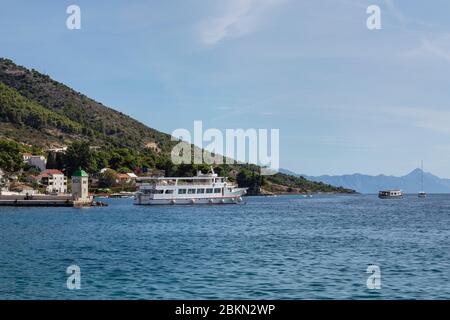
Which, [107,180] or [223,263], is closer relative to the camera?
[223,263]

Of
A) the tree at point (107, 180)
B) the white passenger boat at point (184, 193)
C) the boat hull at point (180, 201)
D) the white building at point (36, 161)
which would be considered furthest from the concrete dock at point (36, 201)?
the tree at point (107, 180)

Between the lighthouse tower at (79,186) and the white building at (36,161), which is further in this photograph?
the white building at (36,161)

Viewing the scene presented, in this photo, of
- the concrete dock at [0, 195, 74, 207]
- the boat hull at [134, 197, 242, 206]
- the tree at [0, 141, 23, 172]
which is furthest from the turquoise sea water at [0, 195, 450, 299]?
the tree at [0, 141, 23, 172]

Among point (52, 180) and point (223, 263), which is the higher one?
point (52, 180)

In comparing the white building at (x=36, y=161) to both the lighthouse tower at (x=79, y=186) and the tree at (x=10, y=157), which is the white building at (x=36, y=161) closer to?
the tree at (x=10, y=157)

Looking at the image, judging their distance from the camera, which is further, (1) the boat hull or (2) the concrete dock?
(1) the boat hull

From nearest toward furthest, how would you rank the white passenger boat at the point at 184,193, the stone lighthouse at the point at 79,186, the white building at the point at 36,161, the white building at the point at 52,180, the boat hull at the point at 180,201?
1. the stone lighthouse at the point at 79,186
2. the boat hull at the point at 180,201
3. the white passenger boat at the point at 184,193
4. the white building at the point at 52,180
5. the white building at the point at 36,161

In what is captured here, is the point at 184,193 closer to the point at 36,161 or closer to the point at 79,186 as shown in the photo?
the point at 79,186

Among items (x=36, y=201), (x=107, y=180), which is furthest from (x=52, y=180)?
(x=36, y=201)

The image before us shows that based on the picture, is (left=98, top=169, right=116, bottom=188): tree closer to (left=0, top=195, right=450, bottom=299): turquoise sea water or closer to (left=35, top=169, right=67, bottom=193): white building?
(left=35, top=169, right=67, bottom=193): white building

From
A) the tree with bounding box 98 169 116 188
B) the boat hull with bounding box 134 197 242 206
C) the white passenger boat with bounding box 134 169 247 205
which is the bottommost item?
the boat hull with bounding box 134 197 242 206

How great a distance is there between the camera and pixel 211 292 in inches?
922

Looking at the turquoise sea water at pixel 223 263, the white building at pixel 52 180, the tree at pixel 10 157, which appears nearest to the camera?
the turquoise sea water at pixel 223 263
